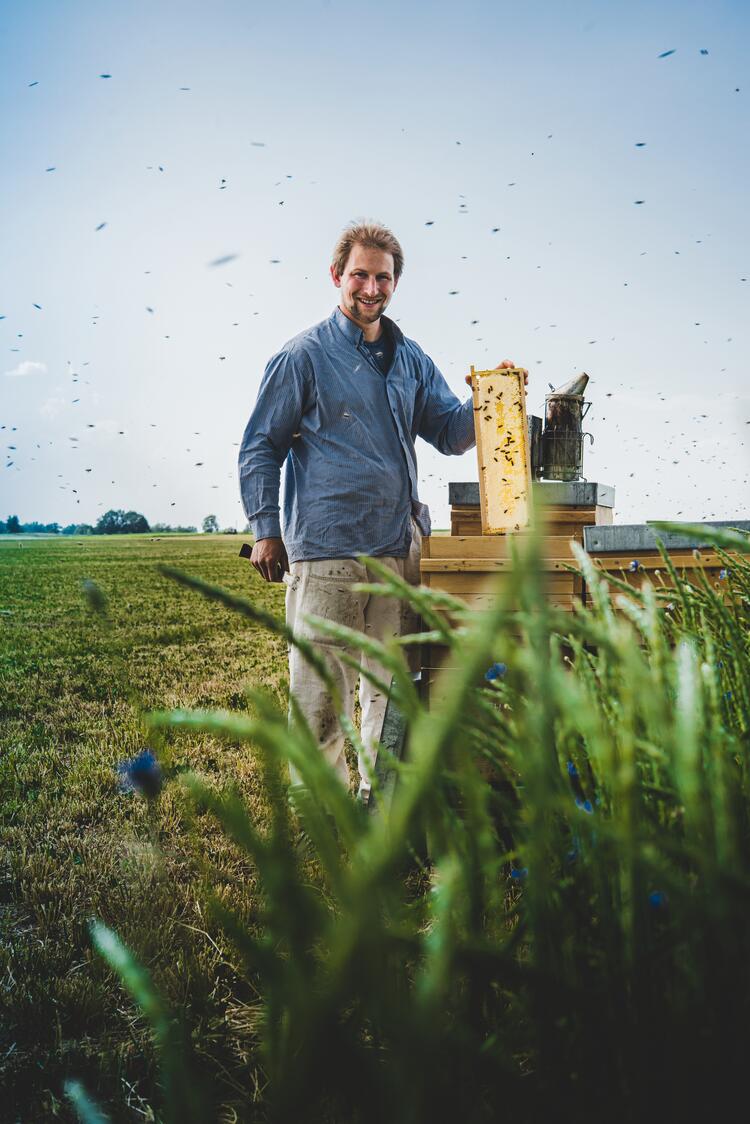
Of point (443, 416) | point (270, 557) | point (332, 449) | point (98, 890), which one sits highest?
point (443, 416)

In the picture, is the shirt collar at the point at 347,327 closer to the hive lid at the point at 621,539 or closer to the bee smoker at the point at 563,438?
the bee smoker at the point at 563,438

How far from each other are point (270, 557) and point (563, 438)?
6.89ft

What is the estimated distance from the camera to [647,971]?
25.5 inches

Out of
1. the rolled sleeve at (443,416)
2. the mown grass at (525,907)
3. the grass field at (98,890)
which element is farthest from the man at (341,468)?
the mown grass at (525,907)

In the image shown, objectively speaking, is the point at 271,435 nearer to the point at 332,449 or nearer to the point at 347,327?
the point at 332,449

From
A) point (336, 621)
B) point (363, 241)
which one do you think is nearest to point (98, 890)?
point (336, 621)

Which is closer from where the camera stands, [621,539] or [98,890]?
[98,890]

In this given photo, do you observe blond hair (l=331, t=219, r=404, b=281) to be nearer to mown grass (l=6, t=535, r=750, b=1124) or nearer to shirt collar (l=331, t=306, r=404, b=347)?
shirt collar (l=331, t=306, r=404, b=347)

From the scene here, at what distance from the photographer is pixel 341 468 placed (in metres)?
3.90

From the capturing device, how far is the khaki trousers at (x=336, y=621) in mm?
3723

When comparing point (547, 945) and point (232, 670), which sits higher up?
point (547, 945)

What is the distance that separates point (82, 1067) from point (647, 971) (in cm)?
197

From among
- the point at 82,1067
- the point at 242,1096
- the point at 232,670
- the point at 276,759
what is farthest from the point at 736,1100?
the point at 232,670

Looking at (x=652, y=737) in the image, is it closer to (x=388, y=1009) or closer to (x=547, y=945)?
(x=547, y=945)
